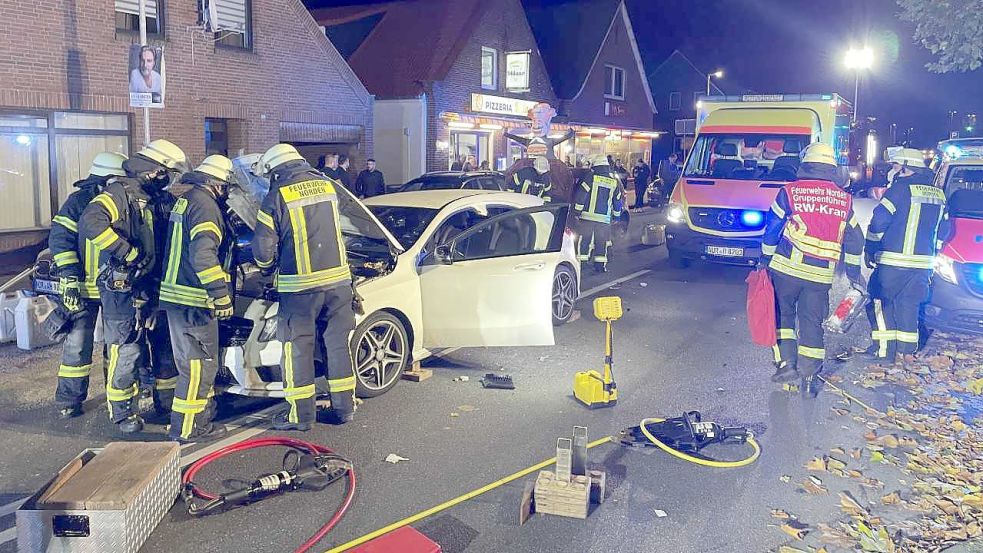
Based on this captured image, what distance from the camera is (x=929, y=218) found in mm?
7496

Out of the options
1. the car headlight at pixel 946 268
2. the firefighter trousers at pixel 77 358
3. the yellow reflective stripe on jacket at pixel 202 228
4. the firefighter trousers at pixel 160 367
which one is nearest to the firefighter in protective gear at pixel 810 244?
the car headlight at pixel 946 268

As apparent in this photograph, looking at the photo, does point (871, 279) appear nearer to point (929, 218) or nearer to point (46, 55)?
point (929, 218)

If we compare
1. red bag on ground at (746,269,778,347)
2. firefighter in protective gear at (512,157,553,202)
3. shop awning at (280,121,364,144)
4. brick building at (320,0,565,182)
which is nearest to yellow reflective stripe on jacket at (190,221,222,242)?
red bag on ground at (746,269,778,347)

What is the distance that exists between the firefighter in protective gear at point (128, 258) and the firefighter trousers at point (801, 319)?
487cm

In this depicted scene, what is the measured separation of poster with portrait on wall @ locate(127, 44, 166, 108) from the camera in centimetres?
1154

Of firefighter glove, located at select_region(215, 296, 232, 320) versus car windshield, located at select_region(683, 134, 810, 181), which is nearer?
firefighter glove, located at select_region(215, 296, 232, 320)

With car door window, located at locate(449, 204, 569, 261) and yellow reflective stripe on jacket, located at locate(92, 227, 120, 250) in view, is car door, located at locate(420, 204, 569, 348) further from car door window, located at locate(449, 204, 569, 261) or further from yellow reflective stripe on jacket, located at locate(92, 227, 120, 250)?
yellow reflective stripe on jacket, located at locate(92, 227, 120, 250)

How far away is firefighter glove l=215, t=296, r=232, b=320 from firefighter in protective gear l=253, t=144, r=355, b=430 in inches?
13.2

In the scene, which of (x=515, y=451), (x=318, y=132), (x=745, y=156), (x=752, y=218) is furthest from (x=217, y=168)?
(x=318, y=132)

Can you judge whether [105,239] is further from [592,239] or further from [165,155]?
[592,239]

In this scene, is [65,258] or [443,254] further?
[443,254]

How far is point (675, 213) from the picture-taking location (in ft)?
41.4

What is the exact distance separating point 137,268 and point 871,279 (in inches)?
255

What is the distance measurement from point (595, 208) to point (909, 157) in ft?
16.1
